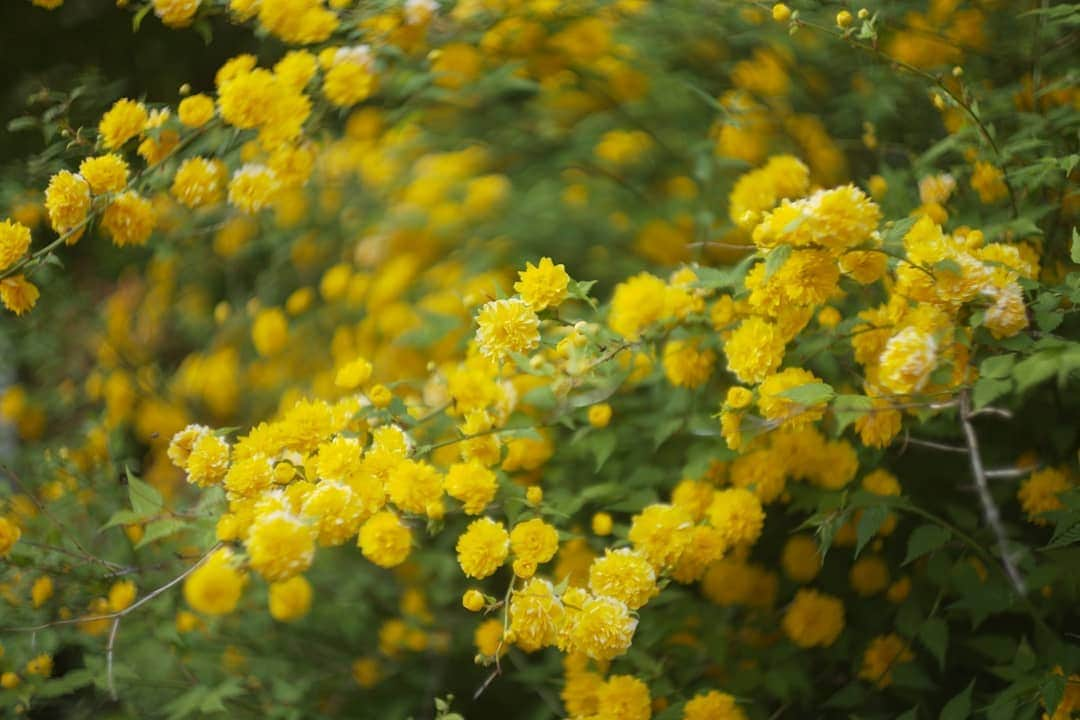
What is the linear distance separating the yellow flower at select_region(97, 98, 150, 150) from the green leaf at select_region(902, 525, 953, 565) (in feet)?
4.52

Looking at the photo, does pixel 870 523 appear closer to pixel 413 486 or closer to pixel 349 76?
pixel 413 486

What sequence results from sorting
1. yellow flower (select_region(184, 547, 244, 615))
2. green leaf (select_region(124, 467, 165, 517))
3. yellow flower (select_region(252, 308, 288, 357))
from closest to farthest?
yellow flower (select_region(184, 547, 244, 615)) < green leaf (select_region(124, 467, 165, 517)) < yellow flower (select_region(252, 308, 288, 357))

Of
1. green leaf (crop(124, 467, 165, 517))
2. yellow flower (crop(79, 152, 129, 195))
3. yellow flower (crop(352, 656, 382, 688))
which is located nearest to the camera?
green leaf (crop(124, 467, 165, 517))

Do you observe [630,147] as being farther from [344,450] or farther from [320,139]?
[344,450]

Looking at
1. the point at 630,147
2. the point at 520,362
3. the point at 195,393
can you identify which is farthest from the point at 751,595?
the point at 195,393

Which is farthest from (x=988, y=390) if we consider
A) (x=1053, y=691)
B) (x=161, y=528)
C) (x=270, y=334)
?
(x=270, y=334)

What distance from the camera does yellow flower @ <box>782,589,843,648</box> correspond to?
1498mm

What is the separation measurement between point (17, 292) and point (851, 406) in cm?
124

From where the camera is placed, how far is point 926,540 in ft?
4.11

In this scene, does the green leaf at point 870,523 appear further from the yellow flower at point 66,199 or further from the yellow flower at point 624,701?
the yellow flower at point 66,199

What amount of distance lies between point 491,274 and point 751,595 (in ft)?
2.77

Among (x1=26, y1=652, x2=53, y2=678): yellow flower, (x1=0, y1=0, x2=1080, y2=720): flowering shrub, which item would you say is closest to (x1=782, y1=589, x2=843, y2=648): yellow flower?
(x1=0, y1=0, x2=1080, y2=720): flowering shrub

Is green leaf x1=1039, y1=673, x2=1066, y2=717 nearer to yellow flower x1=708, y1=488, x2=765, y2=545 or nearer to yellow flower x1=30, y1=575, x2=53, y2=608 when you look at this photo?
yellow flower x1=708, y1=488, x2=765, y2=545

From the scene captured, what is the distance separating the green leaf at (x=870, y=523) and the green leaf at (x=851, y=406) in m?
→ 0.13
